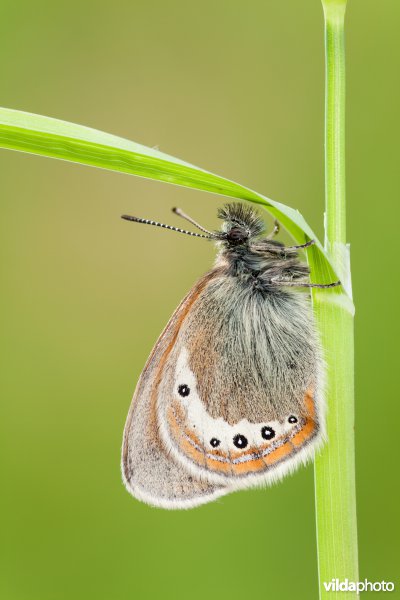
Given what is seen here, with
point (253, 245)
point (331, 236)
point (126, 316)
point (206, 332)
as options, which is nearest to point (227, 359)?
point (206, 332)

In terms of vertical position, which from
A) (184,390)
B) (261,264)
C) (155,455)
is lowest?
(155,455)

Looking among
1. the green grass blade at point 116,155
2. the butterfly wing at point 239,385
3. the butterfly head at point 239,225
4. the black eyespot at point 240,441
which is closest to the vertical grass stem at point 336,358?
the green grass blade at point 116,155

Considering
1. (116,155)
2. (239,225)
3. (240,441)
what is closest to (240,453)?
(240,441)

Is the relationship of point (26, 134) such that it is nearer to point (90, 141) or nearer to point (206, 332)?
point (90, 141)

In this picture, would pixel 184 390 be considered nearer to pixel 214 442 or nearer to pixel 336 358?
pixel 214 442

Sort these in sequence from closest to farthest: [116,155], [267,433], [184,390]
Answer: [116,155], [267,433], [184,390]

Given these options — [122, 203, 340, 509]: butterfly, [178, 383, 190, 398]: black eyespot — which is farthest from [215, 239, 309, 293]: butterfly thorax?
[178, 383, 190, 398]: black eyespot
